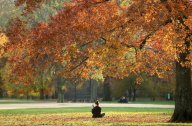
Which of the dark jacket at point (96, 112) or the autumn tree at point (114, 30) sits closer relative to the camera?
the autumn tree at point (114, 30)

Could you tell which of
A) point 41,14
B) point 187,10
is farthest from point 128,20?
point 41,14

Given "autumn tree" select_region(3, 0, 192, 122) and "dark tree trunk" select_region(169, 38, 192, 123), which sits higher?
"autumn tree" select_region(3, 0, 192, 122)

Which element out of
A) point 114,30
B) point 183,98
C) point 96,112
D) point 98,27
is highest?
point 98,27

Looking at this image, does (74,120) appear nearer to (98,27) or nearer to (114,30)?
(98,27)

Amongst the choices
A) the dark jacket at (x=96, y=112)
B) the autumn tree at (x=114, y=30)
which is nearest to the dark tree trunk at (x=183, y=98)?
the autumn tree at (x=114, y=30)

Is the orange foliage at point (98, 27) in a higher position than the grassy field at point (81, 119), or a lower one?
higher

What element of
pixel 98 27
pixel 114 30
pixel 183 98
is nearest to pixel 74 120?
pixel 98 27

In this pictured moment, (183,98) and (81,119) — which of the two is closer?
(183,98)

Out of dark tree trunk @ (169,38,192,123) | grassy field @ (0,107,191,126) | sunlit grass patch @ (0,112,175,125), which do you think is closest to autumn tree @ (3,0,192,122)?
dark tree trunk @ (169,38,192,123)

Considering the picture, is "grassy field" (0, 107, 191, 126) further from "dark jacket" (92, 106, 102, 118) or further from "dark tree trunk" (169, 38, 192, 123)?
"dark tree trunk" (169, 38, 192, 123)

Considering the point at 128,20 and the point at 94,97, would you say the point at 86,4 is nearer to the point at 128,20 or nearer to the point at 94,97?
the point at 128,20

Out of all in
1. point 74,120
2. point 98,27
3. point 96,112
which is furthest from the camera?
point 96,112

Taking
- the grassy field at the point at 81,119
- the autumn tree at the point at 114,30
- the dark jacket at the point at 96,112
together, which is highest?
the autumn tree at the point at 114,30

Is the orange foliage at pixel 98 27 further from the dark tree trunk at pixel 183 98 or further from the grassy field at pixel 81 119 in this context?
the grassy field at pixel 81 119
